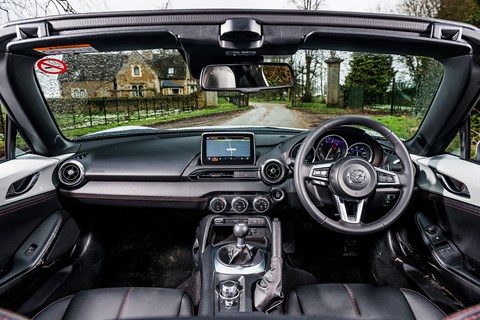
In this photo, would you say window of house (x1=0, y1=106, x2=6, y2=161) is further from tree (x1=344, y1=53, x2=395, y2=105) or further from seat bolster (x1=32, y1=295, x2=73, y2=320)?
tree (x1=344, y1=53, x2=395, y2=105)

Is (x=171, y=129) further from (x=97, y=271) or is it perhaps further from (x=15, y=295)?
(x=15, y=295)

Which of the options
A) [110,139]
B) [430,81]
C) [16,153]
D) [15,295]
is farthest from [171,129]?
[430,81]

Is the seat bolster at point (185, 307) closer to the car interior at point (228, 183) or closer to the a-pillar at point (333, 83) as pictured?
the car interior at point (228, 183)

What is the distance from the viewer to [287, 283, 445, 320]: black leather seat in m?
1.91

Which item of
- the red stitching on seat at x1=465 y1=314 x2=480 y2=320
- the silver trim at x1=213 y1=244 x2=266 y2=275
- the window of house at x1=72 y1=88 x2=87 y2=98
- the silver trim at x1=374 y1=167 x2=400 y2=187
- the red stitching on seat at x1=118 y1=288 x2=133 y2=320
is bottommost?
the silver trim at x1=213 y1=244 x2=266 y2=275

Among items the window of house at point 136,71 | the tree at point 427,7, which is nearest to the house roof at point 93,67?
the window of house at point 136,71

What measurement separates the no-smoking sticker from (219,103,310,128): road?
1.33 metres

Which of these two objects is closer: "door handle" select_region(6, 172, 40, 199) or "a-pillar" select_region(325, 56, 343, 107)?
"door handle" select_region(6, 172, 40, 199)

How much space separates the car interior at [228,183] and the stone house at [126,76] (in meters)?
0.02

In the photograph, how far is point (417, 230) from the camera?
2.81 meters

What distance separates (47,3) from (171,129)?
4.44 meters

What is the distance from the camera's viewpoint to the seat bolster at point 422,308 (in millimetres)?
1891

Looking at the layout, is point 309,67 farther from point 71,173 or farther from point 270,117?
point 71,173

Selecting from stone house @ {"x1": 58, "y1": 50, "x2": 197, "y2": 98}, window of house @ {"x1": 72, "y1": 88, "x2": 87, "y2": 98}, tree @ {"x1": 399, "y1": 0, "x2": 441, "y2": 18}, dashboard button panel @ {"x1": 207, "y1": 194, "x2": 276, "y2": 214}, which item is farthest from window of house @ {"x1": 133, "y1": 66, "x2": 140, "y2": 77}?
tree @ {"x1": 399, "y1": 0, "x2": 441, "y2": 18}
